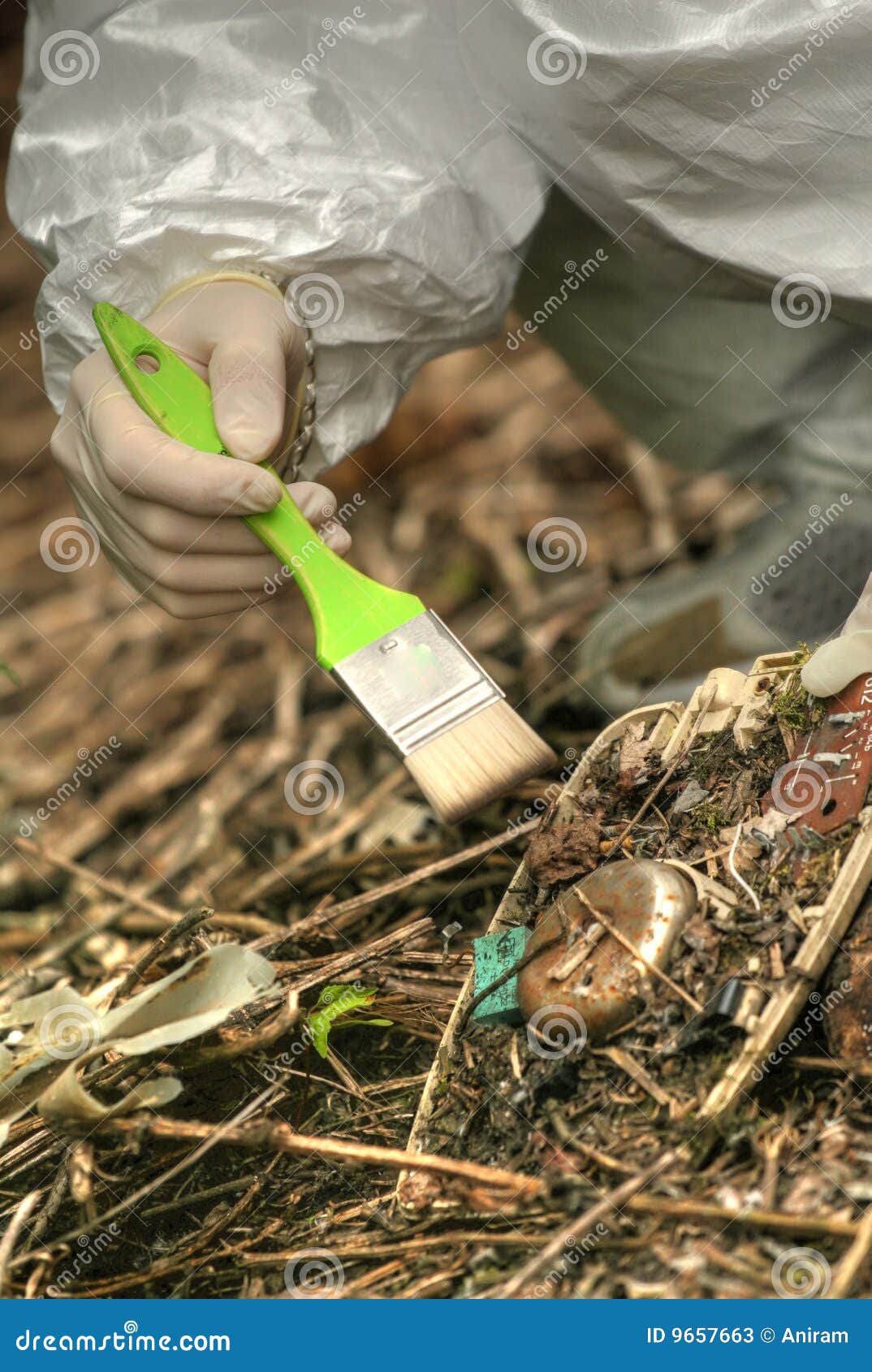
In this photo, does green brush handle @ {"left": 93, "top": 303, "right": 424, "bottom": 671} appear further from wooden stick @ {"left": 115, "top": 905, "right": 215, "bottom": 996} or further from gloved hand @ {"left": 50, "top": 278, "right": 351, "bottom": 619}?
wooden stick @ {"left": 115, "top": 905, "right": 215, "bottom": 996}

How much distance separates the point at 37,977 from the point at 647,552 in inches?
50.2

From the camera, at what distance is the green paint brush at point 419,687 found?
97 cm

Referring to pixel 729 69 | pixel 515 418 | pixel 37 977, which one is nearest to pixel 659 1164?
pixel 37 977

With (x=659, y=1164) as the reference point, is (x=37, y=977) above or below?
above

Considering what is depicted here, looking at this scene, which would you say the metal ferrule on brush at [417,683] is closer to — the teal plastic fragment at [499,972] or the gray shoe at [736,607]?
the teal plastic fragment at [499,972]

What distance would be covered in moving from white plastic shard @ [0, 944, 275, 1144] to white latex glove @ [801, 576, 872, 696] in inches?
19.5

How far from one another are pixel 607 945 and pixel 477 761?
0.20 meters

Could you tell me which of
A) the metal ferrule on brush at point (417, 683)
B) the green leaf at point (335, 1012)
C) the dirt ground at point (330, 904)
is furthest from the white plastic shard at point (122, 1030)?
the metal ferrule on brush at point (417, 683)

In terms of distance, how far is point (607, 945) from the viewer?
0.85 metres

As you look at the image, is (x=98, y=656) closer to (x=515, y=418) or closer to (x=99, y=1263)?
(x=515, y=418)

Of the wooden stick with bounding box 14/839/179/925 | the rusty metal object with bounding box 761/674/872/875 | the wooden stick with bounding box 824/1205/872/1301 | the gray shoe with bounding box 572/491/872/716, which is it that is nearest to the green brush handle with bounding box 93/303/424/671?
the rusty metal object with bounding box 761/674/872/875

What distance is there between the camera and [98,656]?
212 cm

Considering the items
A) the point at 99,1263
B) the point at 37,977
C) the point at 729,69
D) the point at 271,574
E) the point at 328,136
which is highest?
the point at 328,136

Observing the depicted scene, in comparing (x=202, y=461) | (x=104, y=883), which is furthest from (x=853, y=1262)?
(x=104, y=883)
